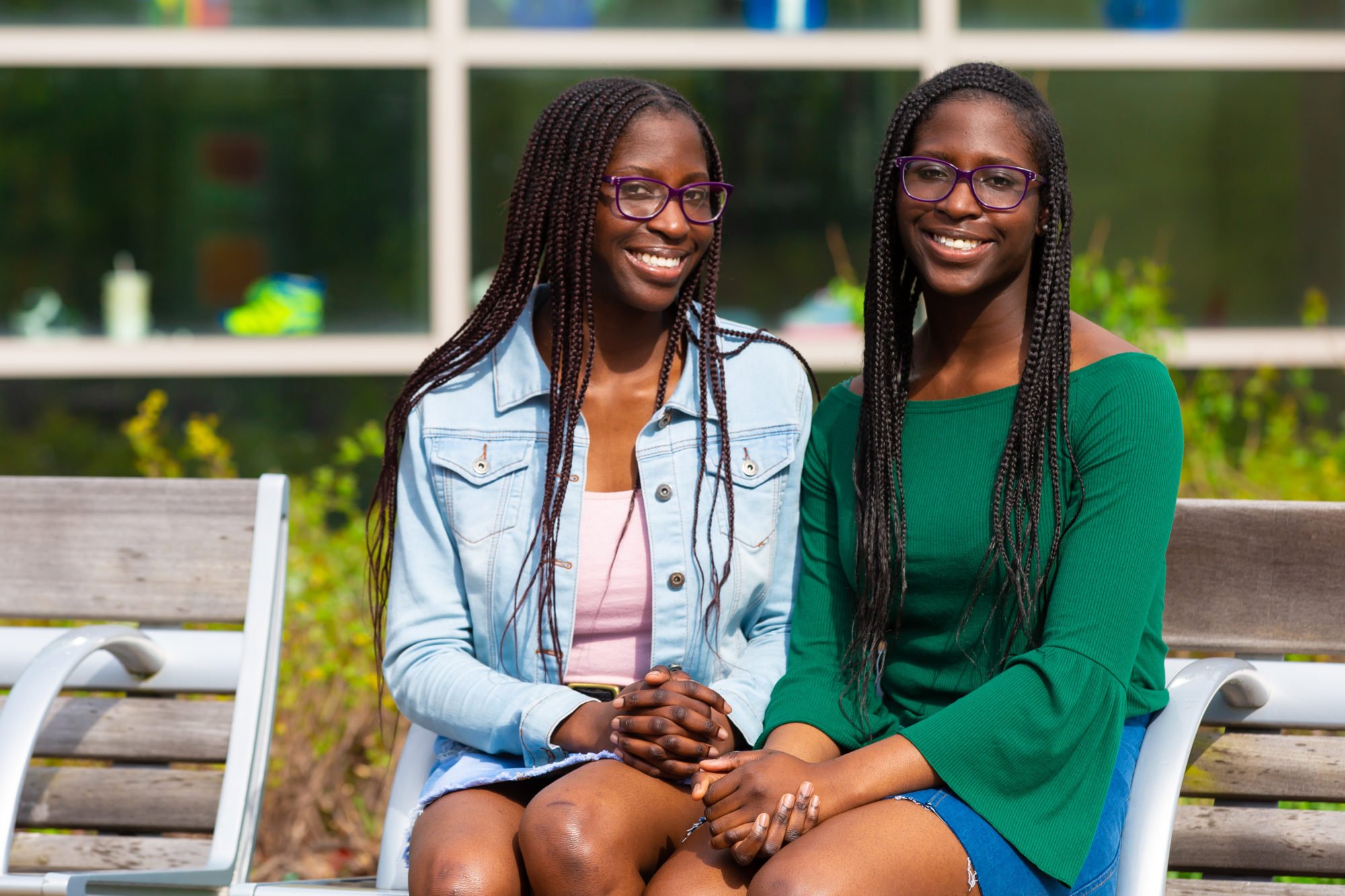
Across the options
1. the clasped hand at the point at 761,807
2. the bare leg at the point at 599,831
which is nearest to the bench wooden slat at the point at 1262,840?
the clasped hand at the point at 761,807

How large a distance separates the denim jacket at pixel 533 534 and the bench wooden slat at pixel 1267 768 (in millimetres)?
785

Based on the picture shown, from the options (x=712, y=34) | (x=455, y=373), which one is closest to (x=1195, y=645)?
(x=455, y=373)

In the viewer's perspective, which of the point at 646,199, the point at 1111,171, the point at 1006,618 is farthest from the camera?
the point at 1111,171

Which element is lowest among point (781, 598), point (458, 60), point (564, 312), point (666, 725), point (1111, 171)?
point (666, 725)

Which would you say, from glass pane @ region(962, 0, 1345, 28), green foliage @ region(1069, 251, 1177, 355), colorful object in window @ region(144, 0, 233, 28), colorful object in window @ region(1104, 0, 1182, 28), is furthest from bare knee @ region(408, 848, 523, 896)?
colorful object in window @ region(1104, 0, 1182, 28)

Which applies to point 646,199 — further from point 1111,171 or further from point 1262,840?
point 1111,171

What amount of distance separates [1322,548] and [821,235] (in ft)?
10.8

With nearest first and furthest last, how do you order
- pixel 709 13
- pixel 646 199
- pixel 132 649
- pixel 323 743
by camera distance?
pixel 646 199 < pixel 132 649 < pixel 323 743 < pixel 709 13

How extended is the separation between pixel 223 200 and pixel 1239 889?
4.44 metres

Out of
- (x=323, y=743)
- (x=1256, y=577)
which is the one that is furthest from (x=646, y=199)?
(x=323, y=743)

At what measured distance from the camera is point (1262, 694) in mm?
2578

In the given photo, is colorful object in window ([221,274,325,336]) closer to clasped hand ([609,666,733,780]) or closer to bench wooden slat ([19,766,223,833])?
bench wooden slat ([19,766,223,833])

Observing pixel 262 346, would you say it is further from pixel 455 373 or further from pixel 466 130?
pixel 455 373

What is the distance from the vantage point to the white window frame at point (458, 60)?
212 inches
